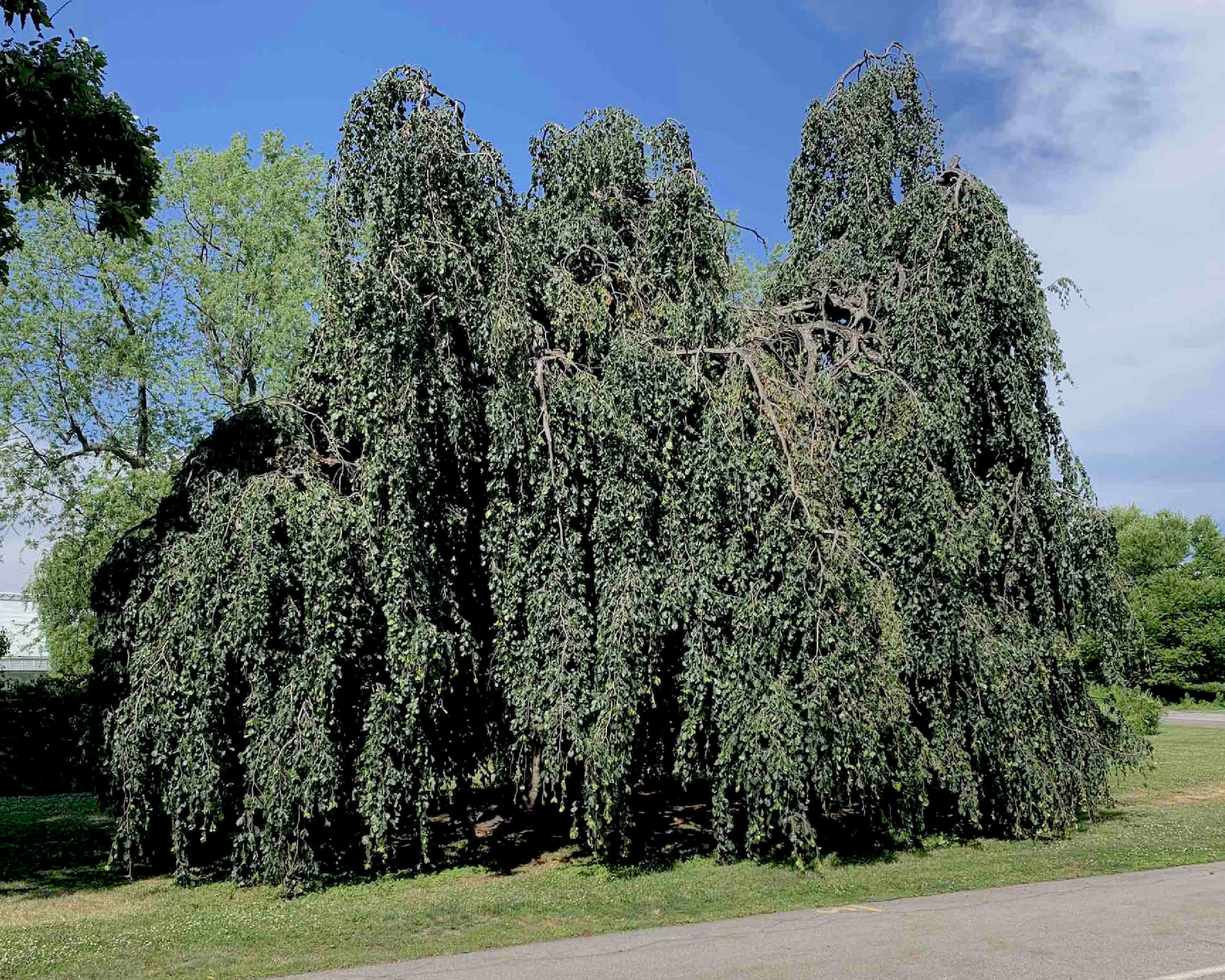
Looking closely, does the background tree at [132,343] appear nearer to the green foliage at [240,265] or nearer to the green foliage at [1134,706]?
the green foliage at [240,265]

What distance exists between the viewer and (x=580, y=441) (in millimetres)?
9453

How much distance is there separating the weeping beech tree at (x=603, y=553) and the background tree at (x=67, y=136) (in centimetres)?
241

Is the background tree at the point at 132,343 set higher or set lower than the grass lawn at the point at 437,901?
higher

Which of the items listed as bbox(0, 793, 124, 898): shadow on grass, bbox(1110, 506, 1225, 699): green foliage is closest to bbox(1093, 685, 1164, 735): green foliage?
A: bbox(0, 793, 124, 898): shadow on grass

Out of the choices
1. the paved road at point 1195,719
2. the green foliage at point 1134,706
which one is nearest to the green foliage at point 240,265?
the green foliage at point 1134,706

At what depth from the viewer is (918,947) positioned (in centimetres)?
673

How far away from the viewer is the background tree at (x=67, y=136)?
352 inches

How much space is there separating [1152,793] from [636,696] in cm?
1004

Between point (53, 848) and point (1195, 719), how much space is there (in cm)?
3420

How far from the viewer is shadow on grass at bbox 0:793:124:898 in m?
10.0

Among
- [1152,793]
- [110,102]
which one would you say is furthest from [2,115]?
[1152,793]

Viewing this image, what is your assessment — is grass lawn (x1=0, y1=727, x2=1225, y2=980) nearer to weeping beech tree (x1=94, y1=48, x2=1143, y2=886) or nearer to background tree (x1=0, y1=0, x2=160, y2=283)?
weeping beech tree (x1=94, y1=48, x2=1143, y2=886)

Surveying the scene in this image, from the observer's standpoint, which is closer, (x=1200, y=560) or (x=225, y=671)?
(x=225, y=671)

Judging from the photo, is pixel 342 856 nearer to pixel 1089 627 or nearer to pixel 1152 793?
pixel 1089 627
